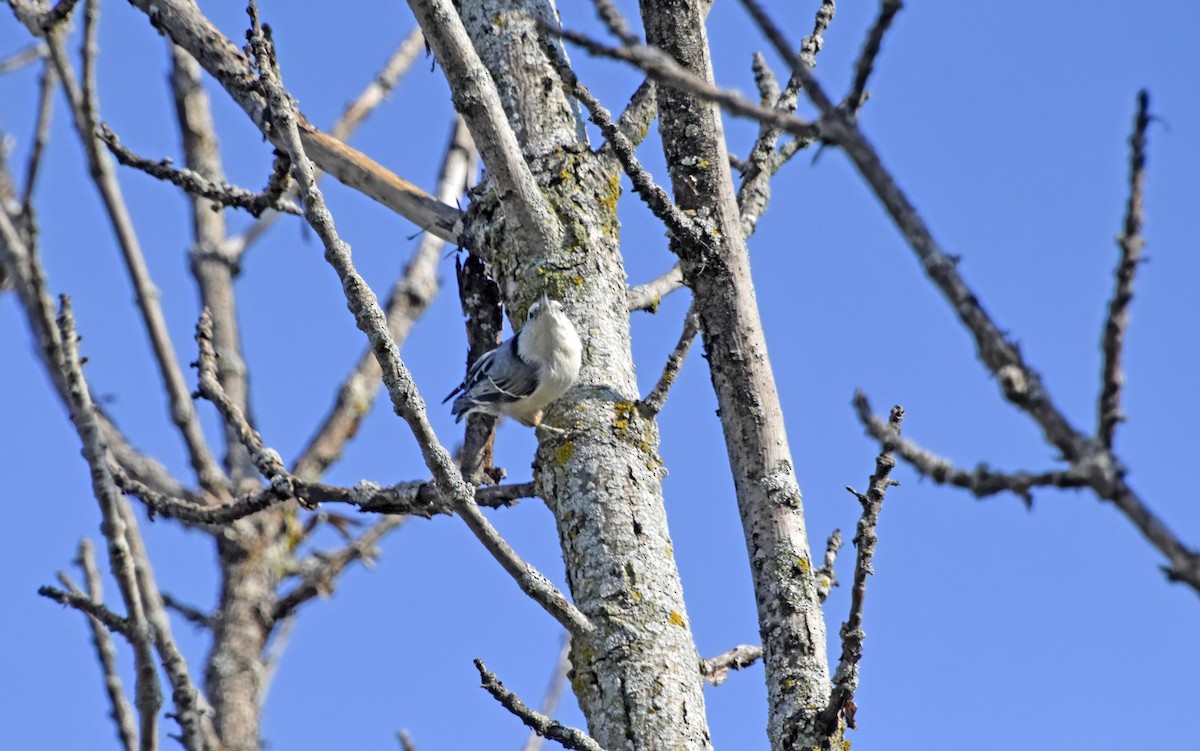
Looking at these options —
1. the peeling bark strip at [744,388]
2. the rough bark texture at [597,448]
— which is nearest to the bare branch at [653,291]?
the rough bark texture at [597,448]

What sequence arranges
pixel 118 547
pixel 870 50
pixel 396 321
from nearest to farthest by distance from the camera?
pixel 870 50
pixel 118 547
pixel 396 321

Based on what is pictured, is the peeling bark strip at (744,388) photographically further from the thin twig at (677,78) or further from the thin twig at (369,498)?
the thin twig at (677,78)

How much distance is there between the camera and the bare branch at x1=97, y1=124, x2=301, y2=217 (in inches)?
165

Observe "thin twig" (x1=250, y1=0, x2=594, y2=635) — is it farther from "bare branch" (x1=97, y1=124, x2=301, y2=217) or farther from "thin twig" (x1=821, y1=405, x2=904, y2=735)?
"bare branch" (x1=97, y1=124, x2=301, y2=217)

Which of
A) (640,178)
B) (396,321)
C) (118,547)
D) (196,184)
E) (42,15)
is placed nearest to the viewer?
(118,547)

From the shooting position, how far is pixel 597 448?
127 inches

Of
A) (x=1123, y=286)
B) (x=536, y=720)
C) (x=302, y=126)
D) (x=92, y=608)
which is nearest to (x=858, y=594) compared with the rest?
(x=536, y=720)

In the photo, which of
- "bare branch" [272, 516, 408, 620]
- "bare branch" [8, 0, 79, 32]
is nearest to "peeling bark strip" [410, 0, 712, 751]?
"bare branch" [8, 0, 79, 32]

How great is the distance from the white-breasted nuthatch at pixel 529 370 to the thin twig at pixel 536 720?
0.96m

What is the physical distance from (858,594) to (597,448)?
1.18 m

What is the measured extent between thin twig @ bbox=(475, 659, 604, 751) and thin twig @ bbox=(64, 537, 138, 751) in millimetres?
725

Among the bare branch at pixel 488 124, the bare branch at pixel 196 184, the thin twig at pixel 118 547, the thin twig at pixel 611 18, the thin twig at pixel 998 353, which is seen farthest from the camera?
the bare branch at pixel 196 184

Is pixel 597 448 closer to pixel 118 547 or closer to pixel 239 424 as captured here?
pixel 239 424

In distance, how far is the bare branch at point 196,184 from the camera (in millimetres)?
4195
